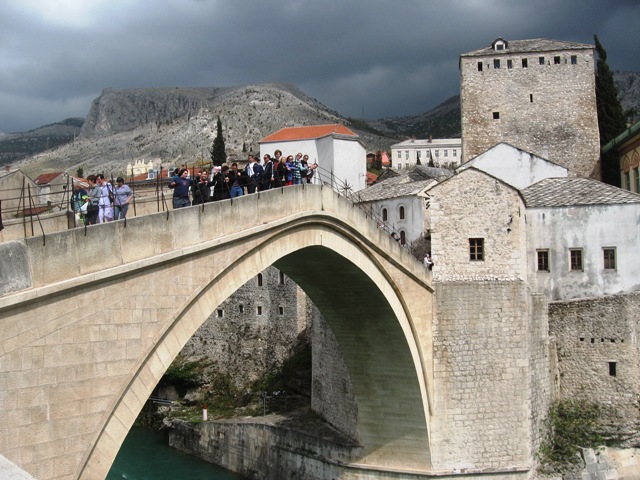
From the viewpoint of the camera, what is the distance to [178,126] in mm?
116938

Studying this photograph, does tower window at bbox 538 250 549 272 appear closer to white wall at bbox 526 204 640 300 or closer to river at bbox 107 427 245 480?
white wall at bbox 526 204 640 300

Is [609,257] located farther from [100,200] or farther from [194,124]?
[194,124]

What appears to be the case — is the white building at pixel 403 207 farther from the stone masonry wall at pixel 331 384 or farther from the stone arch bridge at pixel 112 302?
the stone arch bridge at pixel 112 302

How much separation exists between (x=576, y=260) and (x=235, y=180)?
12.2m

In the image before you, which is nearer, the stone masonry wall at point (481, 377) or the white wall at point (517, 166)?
the stone masonry wall at point (481, 377)

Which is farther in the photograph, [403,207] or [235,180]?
[403,207]

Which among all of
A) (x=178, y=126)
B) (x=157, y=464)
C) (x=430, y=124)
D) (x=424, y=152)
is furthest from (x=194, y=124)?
(x=157, y=464)

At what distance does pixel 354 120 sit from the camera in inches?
5271

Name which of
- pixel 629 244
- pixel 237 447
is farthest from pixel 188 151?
pixel 629 244

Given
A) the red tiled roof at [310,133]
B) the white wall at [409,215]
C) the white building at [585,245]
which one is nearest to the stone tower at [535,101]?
the white wall at [409,215]

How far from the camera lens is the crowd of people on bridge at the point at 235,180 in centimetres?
1297

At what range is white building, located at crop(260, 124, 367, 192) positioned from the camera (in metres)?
46.1

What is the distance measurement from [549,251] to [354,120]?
371 feet

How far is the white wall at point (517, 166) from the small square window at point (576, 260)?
6535mm
